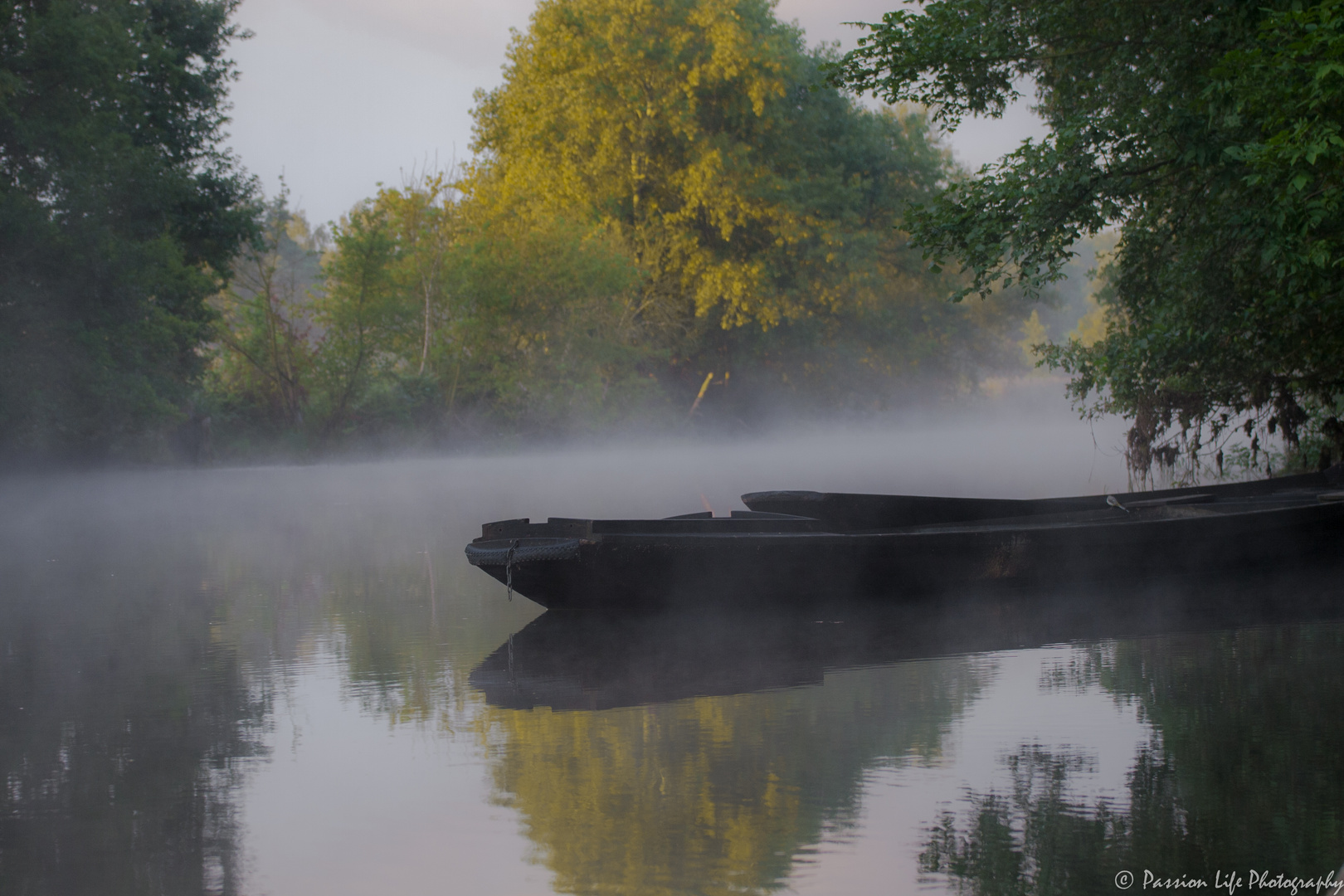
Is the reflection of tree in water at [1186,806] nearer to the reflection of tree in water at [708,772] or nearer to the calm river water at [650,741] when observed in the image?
the calm river water at [650,741]

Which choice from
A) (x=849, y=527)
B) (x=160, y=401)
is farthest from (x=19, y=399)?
(x=849, y=527)

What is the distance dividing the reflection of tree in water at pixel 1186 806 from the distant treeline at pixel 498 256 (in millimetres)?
15447

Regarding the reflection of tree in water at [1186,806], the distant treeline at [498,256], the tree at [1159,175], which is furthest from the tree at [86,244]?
the reflection of tree in water at [1186,806]

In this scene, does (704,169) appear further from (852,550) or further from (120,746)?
(120,746)

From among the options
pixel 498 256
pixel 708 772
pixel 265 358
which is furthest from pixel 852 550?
pixel 498 256

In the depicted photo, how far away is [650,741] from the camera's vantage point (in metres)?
4.46

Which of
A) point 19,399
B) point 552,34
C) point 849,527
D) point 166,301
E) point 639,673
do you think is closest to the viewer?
point 639,673

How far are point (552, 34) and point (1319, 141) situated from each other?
27.9 meters

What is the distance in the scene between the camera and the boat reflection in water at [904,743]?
3285 millimetres

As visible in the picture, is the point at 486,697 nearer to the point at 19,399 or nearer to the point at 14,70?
the point at 19,399

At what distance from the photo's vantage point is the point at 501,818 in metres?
3.68

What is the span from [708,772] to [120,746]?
2279 millimetres

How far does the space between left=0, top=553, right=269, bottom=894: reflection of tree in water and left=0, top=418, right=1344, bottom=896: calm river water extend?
2 centimetres

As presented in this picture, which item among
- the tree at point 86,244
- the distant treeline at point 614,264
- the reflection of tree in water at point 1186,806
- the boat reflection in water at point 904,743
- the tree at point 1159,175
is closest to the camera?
the reflection of tree in water at point 1186,806
